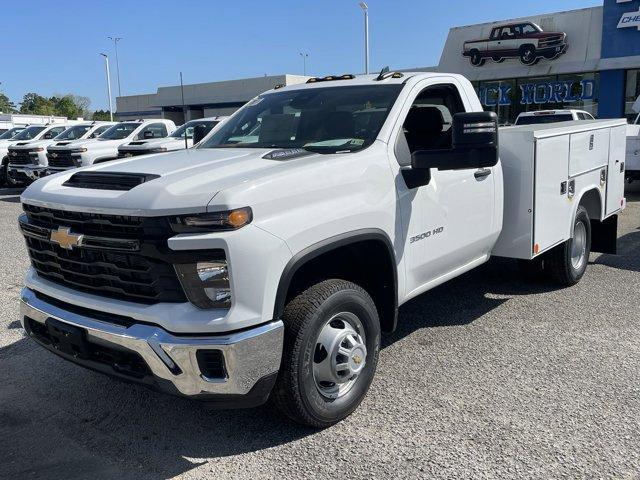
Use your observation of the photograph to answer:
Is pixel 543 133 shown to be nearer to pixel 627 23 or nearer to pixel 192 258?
pixel 192 258

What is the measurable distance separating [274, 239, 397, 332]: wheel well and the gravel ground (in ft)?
1.98

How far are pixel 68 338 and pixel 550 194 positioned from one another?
3.95 meters

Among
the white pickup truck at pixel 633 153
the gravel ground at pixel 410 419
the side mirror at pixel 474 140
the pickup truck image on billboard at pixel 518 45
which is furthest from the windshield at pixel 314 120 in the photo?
the pickup truck image on billboard at pixel 518 45

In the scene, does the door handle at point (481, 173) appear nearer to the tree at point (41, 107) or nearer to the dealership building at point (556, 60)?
the dealership building at point (556, 60)

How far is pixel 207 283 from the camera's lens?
2.83m

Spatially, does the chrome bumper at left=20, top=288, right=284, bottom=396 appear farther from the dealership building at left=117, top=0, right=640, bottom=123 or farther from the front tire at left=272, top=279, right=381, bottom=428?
the dealership building at left=117, top=0, right=640, bottom=123

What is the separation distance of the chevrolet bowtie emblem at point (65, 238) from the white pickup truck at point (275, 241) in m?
0.01

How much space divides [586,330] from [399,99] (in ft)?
8.14

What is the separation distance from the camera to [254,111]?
4.82 metres

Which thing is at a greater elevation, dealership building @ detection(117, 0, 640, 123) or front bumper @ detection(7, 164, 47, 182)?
dealership building @ detection(117, 0, 640, 123)

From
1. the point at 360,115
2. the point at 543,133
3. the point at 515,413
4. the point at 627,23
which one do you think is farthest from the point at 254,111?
the point at 627,23

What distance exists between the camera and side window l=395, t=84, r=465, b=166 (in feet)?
14.7

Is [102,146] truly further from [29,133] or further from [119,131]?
[29,133]

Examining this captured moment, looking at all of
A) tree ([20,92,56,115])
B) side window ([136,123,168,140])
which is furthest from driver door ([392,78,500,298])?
tree ([20,92,56,115])
